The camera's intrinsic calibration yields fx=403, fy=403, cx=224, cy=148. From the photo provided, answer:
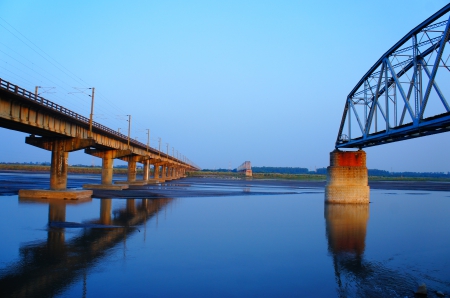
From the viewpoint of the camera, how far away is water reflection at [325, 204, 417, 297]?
12211mm

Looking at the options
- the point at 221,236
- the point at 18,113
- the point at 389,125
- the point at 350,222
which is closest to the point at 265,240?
the point at 221,236

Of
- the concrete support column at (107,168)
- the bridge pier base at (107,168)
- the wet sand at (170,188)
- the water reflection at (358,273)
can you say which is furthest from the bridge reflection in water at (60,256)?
the concrete support column at (107,168)

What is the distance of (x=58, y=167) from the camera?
40844 millimetres

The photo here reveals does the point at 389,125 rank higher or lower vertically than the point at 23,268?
higher

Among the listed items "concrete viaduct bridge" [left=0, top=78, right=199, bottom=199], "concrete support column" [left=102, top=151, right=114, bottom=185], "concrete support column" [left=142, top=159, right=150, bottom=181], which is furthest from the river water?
"concrete support column" [left=142, top=159, right=150, bottom=181]

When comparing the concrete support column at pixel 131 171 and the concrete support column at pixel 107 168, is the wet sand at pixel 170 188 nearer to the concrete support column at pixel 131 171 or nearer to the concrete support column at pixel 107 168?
the concrete support column at pixel 107 168

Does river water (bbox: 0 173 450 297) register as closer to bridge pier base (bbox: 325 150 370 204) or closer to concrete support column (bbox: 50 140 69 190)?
concrete support column (bbox: 50 140 69 190)

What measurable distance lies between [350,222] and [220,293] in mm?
19435

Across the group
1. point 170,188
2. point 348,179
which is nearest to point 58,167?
point 170,188

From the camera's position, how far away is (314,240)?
69.0 ft

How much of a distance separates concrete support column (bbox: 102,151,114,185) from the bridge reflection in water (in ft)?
119

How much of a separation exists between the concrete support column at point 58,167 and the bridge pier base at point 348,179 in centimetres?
2775

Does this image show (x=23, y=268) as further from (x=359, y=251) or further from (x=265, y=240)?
(x=359, y=251)

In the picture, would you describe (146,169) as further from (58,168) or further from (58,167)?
(58,168)
